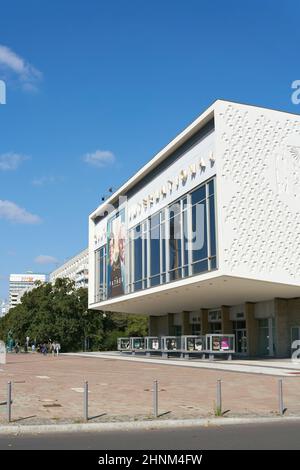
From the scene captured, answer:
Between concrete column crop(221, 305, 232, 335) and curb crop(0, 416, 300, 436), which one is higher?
concrete column crop(221, 305, 232, 335)

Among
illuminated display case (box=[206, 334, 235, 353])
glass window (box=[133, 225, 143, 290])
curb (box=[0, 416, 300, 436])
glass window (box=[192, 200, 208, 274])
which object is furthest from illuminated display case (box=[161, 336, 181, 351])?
curb (box=[0, 416, 300, 436])

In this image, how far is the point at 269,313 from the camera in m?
40.6

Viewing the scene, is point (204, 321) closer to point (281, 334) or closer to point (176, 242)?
point (176, 242)

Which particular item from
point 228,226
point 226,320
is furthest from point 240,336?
point 228,226

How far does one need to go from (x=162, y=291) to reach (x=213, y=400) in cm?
2725

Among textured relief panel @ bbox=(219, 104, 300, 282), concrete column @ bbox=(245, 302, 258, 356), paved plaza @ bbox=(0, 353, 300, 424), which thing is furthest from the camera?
concrete column @ bbox=(245, 302, 258, 356)

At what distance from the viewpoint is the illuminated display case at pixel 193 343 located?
40.7 metres

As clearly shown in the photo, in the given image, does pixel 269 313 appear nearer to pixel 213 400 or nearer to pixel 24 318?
pixel 213 400

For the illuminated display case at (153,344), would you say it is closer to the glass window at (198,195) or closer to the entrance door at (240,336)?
the entrance door at (240,336)

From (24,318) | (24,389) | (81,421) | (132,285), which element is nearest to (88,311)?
(24,318)

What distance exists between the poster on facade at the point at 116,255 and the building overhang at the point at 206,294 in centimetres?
127

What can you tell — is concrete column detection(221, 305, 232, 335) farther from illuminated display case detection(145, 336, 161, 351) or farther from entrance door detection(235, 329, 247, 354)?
illuminated display case detection(145, 336, 161, 351)

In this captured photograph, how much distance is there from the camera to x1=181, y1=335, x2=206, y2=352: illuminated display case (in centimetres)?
4072

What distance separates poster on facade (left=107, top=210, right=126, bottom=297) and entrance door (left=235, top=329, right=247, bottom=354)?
489 inches
